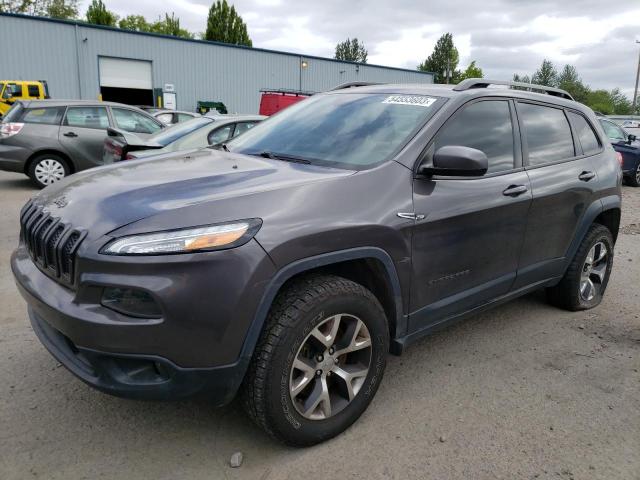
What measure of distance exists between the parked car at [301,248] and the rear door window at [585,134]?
1.65 ft

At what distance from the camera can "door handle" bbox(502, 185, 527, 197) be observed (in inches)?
127

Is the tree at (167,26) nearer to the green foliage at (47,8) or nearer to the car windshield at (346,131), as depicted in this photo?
the green foliage at (47,8)

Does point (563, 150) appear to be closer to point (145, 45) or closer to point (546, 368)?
point (546, 368)

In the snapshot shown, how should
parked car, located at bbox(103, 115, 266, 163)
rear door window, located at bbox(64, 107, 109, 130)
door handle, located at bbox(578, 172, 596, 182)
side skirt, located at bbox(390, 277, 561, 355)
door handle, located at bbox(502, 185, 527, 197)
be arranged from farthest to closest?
rear door window, located at bbox(64, 107, 109, 130) < parked car, located at bbox(103, 115, 266, 163) < door handle, located at bbox(578, 172, 596, 182) < door handle, located at bbox(502, 185, 527, 197) < side skirt, located at bbox(390, 277, 561, 355)

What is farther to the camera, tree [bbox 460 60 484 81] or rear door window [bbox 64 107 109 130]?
tree [bbox 460 60 484 81]

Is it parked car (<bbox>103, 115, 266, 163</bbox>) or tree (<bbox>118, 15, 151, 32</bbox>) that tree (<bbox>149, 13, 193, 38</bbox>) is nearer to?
tree (<bbox>118, 15, 151, 32</bbox>)

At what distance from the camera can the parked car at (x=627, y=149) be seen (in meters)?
12.5

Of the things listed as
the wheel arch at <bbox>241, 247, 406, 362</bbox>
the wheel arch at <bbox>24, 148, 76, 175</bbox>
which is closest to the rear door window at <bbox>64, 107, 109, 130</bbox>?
the wheel arch at <bbox>24, 148, 76, 175</bbox>

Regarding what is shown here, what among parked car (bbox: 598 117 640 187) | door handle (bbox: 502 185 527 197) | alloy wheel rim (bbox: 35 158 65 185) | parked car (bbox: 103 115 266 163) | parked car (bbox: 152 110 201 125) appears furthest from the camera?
parked car (bbox: 152 110 201 125)

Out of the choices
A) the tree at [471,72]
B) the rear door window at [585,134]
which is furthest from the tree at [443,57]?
the rear door window at [585,134]

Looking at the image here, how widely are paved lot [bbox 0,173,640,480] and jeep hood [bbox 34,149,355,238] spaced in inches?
41.4

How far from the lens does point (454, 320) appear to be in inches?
123

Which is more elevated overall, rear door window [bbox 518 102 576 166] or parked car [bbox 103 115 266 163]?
rear door window [bbox 518 102 576 166]

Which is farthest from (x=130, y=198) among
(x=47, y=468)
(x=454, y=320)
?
(x=454, y=320)
